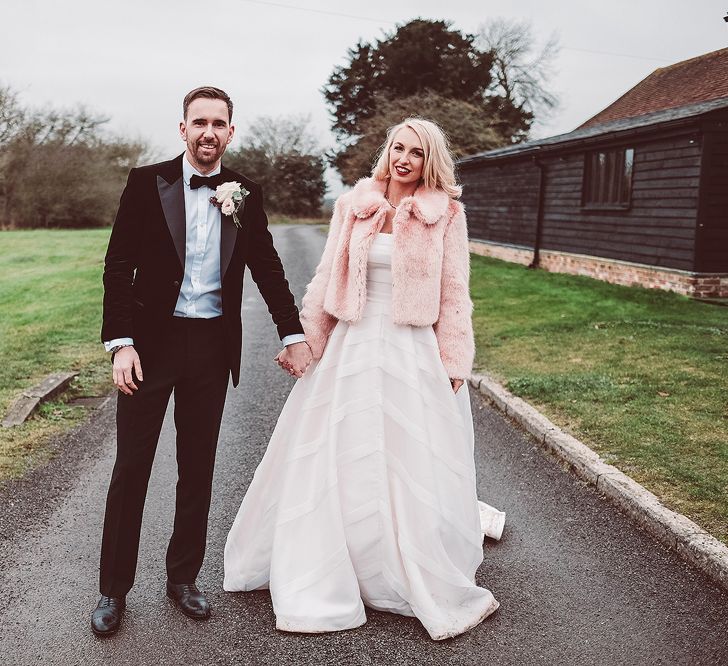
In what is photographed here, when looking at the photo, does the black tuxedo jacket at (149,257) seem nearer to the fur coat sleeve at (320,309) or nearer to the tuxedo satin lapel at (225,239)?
the tuxedo satin lapel at (225,239)

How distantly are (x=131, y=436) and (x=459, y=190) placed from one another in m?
1.94

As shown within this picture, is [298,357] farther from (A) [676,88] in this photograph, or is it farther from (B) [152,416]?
(A) [676,88]

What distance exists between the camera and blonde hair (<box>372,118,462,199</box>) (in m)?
3.71

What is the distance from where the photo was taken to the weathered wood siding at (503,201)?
21.8 meters

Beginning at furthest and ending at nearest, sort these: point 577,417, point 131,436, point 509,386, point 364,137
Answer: point 364,137 → point 509,386 → point 577,417 → point 131,436

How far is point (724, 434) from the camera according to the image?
6086 millimetres

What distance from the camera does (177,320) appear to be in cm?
334

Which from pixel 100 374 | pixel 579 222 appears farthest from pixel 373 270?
pixel 579 222

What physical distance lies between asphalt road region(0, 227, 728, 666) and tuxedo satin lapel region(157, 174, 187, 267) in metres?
1.59

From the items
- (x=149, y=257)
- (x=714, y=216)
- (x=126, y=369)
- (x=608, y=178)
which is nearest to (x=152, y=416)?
(x=126, y=369)

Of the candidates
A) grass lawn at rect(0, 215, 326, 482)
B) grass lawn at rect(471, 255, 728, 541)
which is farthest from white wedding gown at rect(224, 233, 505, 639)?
grass lawn at rect(0, 215, 326, 482)

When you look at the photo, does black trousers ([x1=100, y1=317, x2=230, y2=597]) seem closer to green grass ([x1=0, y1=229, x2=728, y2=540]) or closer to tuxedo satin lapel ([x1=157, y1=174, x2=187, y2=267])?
tuxedo satin lapel ([x1=157, y1=174, x2=187, y2=267])

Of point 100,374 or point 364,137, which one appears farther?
point 364,137

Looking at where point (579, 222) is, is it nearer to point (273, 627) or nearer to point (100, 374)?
point (100, 374)
